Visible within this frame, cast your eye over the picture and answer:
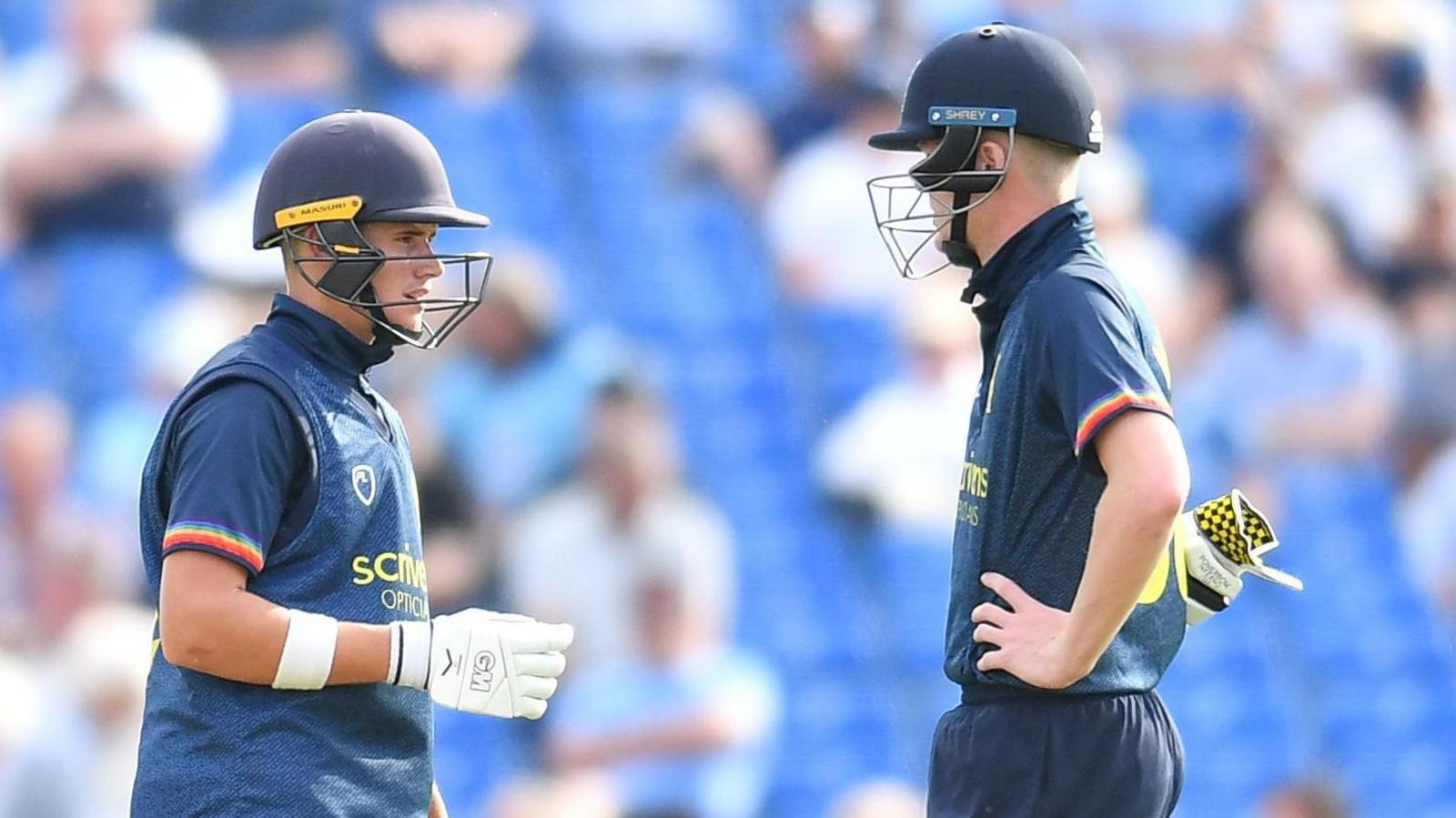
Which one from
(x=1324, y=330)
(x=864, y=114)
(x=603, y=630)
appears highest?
(x=864, y=114)

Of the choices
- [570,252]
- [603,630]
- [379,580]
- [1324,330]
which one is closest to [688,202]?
[570,252]

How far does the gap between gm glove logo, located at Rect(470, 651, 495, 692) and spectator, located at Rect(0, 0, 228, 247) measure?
598 cm

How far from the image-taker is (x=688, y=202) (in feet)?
31.2

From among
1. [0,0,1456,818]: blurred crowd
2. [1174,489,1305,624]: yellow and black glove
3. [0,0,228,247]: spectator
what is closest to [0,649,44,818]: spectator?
[0,0,1456,818]: blurred crowd

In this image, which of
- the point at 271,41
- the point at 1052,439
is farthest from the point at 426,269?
the point at 271,41

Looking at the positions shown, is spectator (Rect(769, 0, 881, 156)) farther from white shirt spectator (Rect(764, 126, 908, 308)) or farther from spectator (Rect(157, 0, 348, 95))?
spectator (Rect(157, 0, 348, 95))

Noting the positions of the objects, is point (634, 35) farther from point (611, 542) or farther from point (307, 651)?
point (307, 651)

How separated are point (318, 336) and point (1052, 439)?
45.7 inches

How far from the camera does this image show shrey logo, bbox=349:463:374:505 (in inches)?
117

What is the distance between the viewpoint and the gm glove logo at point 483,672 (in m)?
2.96

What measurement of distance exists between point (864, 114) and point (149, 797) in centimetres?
698

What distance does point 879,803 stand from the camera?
8.05m

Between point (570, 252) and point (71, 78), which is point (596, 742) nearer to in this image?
point (570, 252)

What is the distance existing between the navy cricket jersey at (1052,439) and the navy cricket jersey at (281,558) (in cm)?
92
